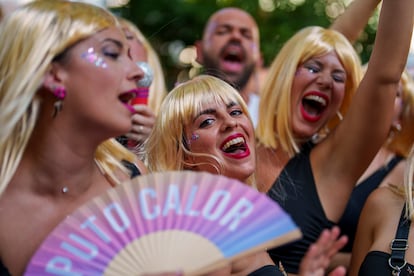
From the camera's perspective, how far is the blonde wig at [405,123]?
3949 millimetres

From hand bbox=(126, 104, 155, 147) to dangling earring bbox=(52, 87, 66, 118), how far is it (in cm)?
115

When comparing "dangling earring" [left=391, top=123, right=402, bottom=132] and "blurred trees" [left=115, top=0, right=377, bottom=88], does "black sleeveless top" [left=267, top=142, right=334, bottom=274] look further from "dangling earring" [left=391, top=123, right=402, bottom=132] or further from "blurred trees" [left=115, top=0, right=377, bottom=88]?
"blurred trees" [left=115, top=0, right=377, bottom=88]

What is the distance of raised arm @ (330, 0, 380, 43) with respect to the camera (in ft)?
11.6

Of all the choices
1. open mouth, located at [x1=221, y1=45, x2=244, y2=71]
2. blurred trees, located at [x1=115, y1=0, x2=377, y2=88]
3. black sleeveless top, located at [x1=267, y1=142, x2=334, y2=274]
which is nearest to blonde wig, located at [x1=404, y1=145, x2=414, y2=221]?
black sleeveless top, located at [x1=267, y1=142, x2=334, y2=274]

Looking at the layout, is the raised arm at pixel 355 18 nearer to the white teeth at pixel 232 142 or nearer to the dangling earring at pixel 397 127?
the dangling earring at pixel 397 127

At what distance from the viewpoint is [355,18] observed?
366 centimetres

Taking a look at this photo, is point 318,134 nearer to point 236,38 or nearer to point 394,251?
point 394,251

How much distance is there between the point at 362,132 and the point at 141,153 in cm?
90

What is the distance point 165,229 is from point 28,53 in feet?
2.15

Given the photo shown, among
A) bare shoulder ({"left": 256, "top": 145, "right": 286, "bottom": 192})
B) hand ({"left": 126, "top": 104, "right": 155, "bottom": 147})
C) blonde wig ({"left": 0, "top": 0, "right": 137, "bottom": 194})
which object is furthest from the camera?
hand ({"left": 126, "top": 104, "right": 155, "bottom": 147})

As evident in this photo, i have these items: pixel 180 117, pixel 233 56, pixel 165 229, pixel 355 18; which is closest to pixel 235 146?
pixel 180 117

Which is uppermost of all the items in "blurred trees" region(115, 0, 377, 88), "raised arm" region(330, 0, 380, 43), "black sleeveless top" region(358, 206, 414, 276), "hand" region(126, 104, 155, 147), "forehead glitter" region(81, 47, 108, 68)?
"forehead glitter" region(81, 47, 108, 68)

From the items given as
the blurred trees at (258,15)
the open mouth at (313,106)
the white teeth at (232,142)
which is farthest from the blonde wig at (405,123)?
the blurred trees at (258,15)

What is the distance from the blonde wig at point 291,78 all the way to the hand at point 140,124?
0.54 metres
